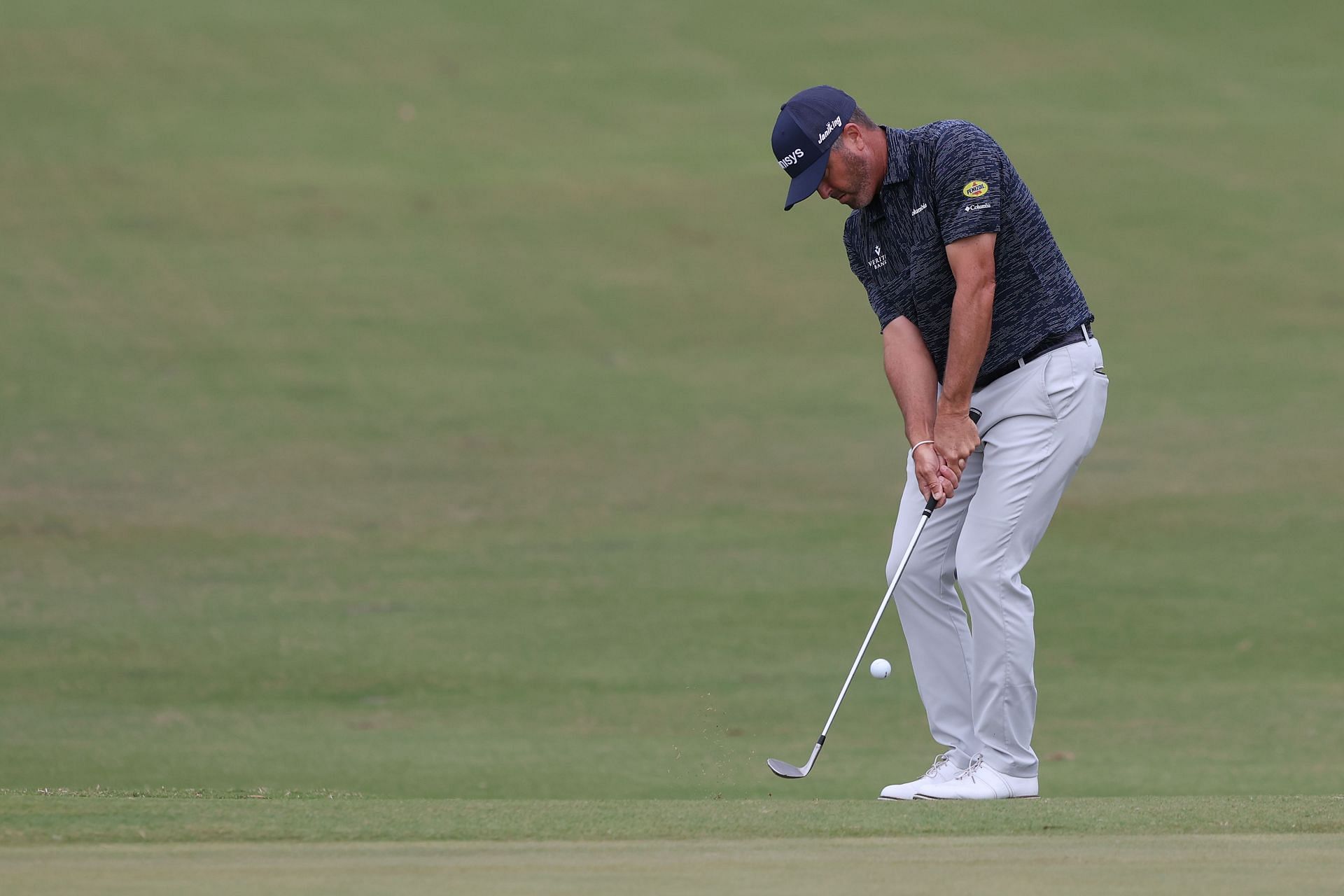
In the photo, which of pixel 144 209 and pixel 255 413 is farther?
pixel 144 209

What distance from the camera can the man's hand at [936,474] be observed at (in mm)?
4457

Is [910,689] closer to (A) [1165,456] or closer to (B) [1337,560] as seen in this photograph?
(B) [1337,560]

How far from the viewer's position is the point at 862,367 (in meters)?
15.8

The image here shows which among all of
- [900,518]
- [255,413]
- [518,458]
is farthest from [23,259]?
[900,518]

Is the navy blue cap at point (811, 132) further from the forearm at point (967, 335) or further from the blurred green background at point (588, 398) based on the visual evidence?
the blurred green background at point (588, 398)

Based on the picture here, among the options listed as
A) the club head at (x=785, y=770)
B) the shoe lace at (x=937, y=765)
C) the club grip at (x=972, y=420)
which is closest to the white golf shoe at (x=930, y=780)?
the shoe lace at (x=937, y=765)

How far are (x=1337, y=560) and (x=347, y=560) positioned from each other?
5696 mm

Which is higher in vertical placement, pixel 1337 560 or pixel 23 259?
pixel 23 259

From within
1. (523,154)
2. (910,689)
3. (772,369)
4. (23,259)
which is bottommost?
(910,689)

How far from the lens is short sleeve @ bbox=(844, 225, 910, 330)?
464 centimetres

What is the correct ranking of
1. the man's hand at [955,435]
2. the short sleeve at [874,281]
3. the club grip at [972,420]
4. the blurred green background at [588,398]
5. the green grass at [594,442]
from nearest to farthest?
the man's hand at [955,435] < the club grip at [972,420] < the short sleeve at [874,281] < the green grass at [594,442] < the blurred green background at [588,398]

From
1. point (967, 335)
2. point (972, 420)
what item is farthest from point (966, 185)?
point (972, 420)

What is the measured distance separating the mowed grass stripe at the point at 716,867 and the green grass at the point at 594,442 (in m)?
0.02

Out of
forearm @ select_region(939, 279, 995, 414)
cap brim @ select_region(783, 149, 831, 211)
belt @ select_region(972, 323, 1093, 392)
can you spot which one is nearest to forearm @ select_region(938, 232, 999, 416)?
forearm @ select_region(939, 279, 995, 414)
